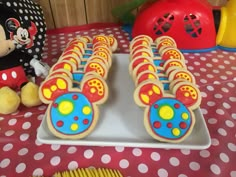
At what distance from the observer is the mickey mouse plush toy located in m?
0.46

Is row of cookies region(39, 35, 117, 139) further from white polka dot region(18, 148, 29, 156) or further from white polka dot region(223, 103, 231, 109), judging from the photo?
white polka dot region(223, 103, 231, 109)

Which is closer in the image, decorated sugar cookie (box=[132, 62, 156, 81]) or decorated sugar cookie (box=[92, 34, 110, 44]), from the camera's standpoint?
decorated sugar cookie (box=[132, 62, 156, 81])

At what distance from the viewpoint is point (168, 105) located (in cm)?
38

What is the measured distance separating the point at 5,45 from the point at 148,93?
0.27m

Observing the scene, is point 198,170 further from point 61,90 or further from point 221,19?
point 221,19

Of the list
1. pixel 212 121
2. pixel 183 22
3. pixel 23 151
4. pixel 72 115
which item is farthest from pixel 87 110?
pixel 183 22

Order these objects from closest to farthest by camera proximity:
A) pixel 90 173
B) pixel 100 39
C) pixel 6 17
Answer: pixel 90 173 < pixel 6 17 < pixel 100 39

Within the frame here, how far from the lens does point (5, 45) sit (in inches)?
18.4

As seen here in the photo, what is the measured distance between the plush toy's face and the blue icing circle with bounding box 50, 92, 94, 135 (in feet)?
0.53

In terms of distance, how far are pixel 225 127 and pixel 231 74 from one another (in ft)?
0.61

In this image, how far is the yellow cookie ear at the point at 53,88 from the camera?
0.40m

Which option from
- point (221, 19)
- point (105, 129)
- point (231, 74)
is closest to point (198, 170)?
point (105, 129)

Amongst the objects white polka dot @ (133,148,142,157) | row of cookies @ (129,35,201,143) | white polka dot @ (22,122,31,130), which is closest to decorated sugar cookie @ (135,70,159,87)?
row of cookies @ (129,35,201,143)

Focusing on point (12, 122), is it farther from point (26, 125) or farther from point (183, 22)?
point (183, 22)
